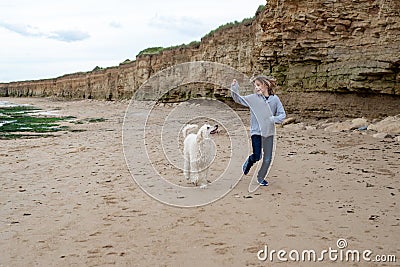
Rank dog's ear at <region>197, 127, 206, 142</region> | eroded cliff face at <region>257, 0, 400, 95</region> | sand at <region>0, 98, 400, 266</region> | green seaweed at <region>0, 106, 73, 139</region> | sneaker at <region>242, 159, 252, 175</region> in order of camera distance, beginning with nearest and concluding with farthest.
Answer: sand at <region>0, 98, 400, 266</region>, dog's ear at <region>197, 127, 206, 142</region>, sneaker at <region>242, 159, 252, 175</region>, eroded cliff face at <region>257, 0, 400, 95</region>, green seaweed at <region>0, 106, 73, 139</region>

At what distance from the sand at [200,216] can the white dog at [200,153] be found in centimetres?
66

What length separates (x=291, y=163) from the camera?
833 centimetres

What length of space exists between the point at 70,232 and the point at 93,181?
8.90 ft

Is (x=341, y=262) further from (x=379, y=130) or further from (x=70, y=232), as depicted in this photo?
(x=379, y=130)

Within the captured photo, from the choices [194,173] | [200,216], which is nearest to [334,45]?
[194,173]

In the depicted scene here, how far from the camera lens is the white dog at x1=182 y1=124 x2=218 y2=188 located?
260 inches

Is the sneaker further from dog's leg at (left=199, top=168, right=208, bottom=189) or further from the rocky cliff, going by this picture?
the rocky cliff

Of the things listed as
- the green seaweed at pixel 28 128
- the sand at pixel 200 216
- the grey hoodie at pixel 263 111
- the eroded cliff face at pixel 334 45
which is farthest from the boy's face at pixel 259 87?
the green seaweed at pixel 28 128

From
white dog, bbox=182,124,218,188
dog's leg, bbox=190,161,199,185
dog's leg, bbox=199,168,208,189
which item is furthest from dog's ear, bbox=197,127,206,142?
dog's leg, bbox=199,168,208,189

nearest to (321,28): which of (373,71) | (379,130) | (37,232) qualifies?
(373,71)

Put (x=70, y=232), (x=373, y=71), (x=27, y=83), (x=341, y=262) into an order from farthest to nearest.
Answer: (x=27, y=83) < (x=373, y=71) < (x=70, y=232) < (x=341, y=262)

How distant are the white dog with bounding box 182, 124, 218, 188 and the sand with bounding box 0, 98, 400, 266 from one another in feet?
2.16

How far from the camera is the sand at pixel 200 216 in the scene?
404 centimetres

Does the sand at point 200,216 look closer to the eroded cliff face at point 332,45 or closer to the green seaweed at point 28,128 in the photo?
the eroded cliff face at point 332,45
